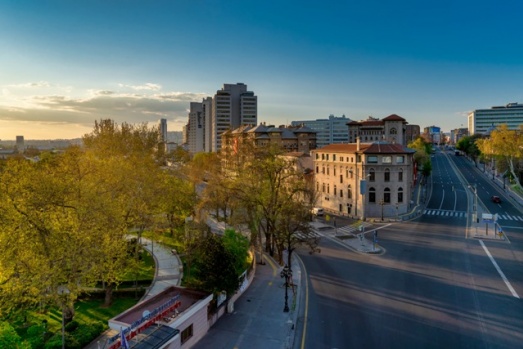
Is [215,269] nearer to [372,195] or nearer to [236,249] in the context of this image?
[236,249]

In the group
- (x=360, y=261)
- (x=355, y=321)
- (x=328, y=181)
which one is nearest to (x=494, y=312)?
(x=355, y=321)

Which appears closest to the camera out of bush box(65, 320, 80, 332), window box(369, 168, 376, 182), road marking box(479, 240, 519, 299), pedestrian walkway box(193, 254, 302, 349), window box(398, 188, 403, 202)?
pedestrian walkway box(193, 254, 302, 349)

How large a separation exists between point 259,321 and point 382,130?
14067cm

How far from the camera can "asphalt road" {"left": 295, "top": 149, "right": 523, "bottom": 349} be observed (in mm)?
22803

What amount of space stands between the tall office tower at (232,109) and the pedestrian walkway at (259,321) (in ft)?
450

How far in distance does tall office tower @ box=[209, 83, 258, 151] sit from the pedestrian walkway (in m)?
137

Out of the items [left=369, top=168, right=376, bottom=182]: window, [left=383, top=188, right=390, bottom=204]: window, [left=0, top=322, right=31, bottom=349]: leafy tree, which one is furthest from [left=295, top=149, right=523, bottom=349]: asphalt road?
[left=0, top=322, right=31, bottom=349]: leafy tree

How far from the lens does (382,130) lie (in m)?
152

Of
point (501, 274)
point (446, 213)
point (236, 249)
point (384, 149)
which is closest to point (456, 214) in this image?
point (446, 213)

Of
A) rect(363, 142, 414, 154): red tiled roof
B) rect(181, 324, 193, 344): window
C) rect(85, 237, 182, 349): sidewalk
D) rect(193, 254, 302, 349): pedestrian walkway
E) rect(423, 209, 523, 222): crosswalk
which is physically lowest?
rect(193, 254, 302, 349): pedestrian walkway

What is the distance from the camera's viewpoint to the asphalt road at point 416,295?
74.8 ft

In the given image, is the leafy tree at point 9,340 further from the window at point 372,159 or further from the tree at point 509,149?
the tree at point 509,149

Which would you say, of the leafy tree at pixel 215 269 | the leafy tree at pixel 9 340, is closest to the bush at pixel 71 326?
the leafy tree at pixel 9 340

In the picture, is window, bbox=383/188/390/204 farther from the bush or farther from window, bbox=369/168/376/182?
the bush
